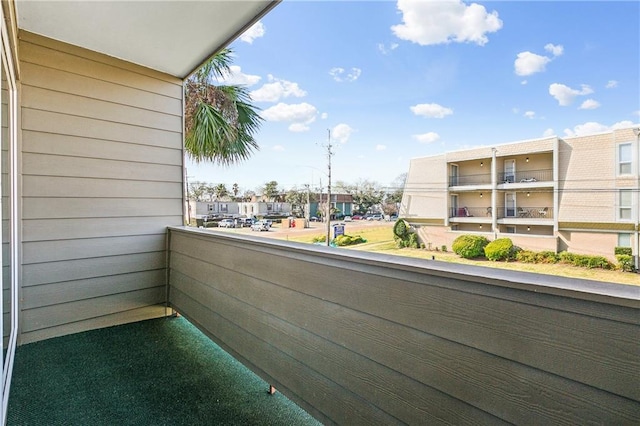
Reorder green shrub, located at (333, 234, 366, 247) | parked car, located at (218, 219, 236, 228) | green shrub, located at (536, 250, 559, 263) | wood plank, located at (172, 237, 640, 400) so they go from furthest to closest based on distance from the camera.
→ parked car, located at (218, 219, 236, 228)
green shrub, located at (333, 234, 366, 247)
green shrub, located at (536, 250, 559, 263)
wood plank, located at (172, 237, 640, 400)

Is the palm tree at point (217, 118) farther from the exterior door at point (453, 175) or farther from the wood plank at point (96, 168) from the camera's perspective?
the exterior door at point (453, 175)

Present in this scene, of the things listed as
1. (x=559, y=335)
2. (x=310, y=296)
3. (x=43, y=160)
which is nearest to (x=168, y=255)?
(x=43, y=160)

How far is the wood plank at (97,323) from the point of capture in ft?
7.93

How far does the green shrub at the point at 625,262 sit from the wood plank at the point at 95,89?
3175 mm

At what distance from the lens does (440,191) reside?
1.15 m

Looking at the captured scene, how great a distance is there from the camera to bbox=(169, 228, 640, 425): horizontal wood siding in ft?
2.37

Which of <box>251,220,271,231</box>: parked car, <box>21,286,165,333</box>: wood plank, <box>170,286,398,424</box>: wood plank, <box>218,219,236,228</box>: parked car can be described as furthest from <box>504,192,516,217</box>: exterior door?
<box>21,286,165,333</box>: wood plank

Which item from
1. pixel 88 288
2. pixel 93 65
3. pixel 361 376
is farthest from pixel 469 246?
pixel 93 65

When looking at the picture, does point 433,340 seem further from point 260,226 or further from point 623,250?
point 260,226

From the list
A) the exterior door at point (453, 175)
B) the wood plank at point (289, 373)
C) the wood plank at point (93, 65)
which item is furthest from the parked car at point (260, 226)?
the wood plank at point (93, 65)

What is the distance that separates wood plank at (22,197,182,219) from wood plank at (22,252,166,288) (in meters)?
0.35

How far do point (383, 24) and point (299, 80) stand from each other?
699 mm

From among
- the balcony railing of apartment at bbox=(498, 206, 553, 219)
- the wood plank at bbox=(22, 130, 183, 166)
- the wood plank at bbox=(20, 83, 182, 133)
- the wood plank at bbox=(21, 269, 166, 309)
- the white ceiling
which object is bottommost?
the wood plank at bbox=(21, 269, 166, 309)

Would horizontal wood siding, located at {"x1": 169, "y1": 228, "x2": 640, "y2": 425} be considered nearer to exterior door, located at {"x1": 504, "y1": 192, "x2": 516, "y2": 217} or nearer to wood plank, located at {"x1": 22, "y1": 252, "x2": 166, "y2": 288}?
exterior door, located at {"x1": 504, "y1": 192, "x2": 516, "y2": 217}
